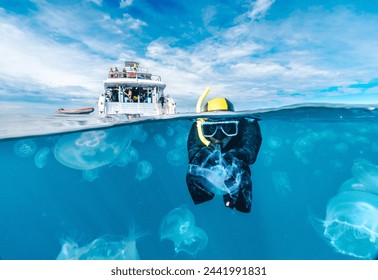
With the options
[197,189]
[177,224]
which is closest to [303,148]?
[177,224]

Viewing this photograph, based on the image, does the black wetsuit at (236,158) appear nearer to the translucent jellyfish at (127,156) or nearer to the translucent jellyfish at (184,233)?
the translucent jellyfish at (184,233)

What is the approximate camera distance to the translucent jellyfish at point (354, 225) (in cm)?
1009

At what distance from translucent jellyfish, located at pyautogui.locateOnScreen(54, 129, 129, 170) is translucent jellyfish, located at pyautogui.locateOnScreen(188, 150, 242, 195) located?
7.87m

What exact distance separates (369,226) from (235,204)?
28.8 ft

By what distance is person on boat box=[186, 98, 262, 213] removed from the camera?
5.29 meters

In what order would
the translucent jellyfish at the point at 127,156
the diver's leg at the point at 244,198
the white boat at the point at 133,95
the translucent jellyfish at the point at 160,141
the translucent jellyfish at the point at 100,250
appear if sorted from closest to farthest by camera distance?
the diver's leg at the point at 244,198, the translucent jellyfish at the point at 100,250, the white boat at the point at 133,95, the translucent jellyfish at the point at 127,156, the translucent jellyfish at the point at 160,141

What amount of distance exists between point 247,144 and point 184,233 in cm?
700

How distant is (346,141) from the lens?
26625mm

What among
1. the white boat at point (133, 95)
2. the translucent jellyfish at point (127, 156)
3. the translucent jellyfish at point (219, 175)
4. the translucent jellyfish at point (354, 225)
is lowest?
the translucent jellyfish at point (354, 225)

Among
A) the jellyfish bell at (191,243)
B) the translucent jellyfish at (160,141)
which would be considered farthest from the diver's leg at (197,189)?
the translucent jellyfish at (160,141)

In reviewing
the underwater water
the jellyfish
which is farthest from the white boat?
the jellyfish

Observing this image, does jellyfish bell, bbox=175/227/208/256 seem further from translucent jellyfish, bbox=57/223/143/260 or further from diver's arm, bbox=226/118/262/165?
diver's arm, bbox=226/118/262/165

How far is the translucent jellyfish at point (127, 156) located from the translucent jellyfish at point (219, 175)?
12486mm

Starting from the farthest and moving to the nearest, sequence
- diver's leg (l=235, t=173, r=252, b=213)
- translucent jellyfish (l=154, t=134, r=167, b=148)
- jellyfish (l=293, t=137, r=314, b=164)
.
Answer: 1. jellyfish (l=293, t=137, r=314, b=164)
2. translucent jellyfish (l=154, t=134, r=167, b=148)
3. diver's leg (l=235, t=173, r=252, b=213)
